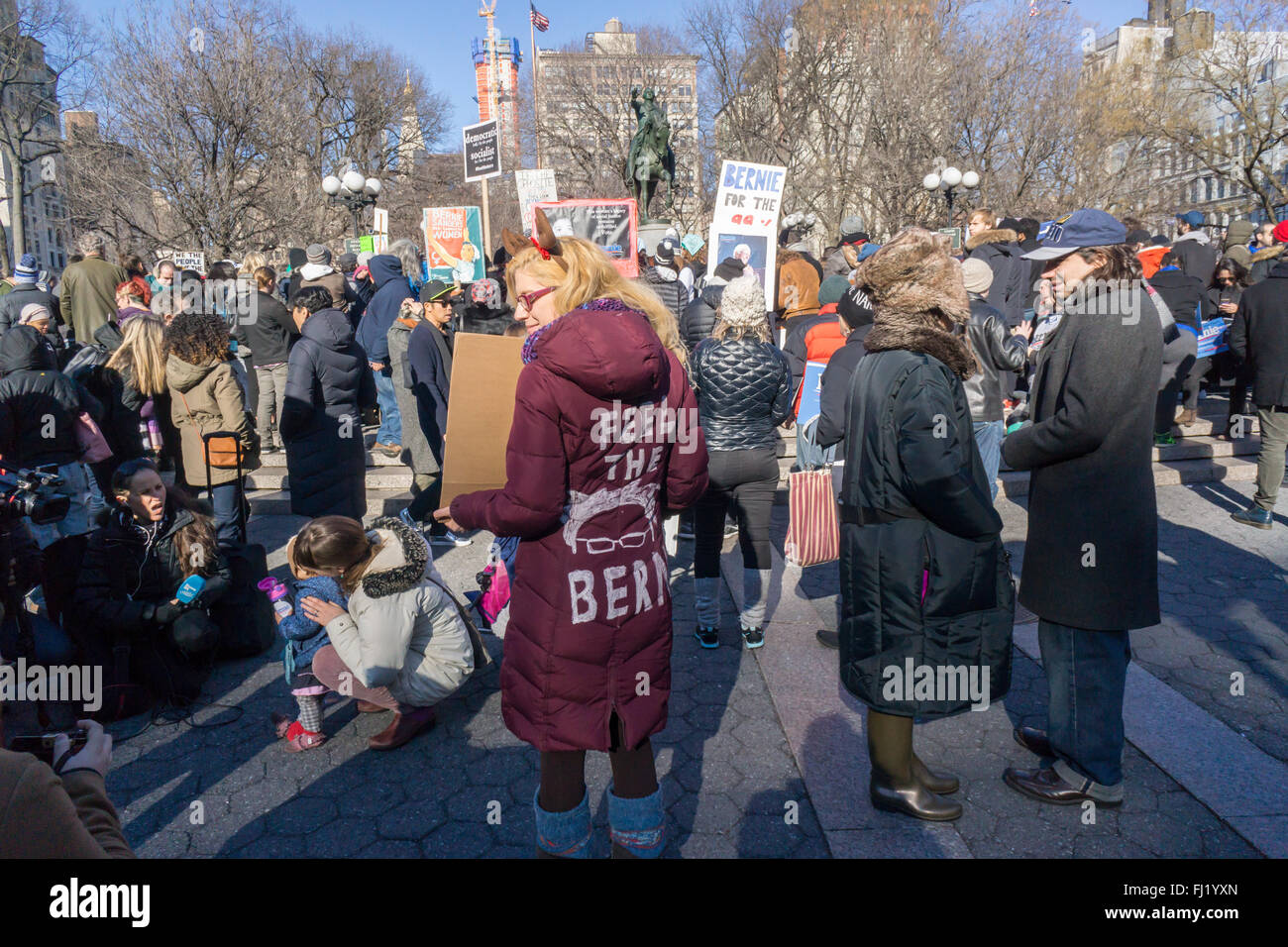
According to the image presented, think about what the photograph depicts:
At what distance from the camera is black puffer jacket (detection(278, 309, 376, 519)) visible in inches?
210

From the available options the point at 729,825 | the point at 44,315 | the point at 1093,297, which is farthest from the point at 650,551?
the point at 44,315

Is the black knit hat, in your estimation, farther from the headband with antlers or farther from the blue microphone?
the blue microphone

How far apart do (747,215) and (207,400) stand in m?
6.36

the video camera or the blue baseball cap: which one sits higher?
the blue baseball cap

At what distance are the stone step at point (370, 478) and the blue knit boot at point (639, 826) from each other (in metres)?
6.24

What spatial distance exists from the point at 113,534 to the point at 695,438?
311 centimetres

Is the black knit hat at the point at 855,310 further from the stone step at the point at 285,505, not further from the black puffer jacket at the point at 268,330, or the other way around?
the black puffer jacket at the point at 268,330

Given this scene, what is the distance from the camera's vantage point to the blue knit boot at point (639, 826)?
2.41 m

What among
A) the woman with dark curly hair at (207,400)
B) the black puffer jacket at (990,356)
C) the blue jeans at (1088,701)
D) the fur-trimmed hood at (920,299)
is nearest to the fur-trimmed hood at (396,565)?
the fur-trimmed hood at (920,299)

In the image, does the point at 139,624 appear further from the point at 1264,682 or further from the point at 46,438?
the point at 1264,682

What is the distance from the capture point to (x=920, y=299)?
8.98 ft

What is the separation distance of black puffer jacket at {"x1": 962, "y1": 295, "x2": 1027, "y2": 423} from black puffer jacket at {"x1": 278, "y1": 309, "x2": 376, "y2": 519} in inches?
152

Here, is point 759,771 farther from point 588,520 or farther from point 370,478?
point 370,478

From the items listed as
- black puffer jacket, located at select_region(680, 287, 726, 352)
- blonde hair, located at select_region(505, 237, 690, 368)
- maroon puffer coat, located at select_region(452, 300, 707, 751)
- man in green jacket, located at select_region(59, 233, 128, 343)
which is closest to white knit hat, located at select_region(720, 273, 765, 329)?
blonde hair, located at select_region(505, 237, 690, 368)
